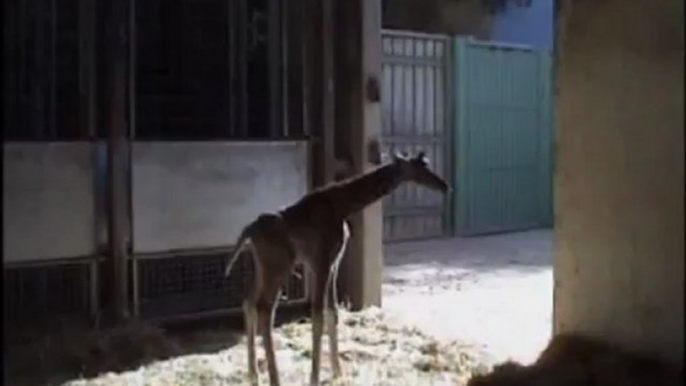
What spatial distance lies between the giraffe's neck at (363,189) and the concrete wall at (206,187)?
5.35 feet

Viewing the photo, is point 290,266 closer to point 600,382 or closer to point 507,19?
point 600,382

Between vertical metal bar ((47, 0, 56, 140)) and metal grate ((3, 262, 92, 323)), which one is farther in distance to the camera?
vertical metal bar ((47, 0, 56, 140))

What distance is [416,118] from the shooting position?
12055mm

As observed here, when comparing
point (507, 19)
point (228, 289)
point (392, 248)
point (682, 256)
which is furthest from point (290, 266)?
point (507, 19)

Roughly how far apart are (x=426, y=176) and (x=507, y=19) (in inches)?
397

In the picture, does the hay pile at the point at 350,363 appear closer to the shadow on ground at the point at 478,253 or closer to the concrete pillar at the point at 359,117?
the concrete pillar at the point at 359,117

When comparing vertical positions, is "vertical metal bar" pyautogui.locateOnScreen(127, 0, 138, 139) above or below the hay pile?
above

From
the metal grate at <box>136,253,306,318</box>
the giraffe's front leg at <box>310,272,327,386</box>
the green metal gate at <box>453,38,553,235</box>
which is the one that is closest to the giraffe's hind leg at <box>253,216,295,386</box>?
the giraffe's front leg at <box>310,272,327,386</box>

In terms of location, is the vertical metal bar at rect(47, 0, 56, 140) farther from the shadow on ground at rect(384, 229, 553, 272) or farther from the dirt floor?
the shadow on ground at rect(384, 229, 553, 272)

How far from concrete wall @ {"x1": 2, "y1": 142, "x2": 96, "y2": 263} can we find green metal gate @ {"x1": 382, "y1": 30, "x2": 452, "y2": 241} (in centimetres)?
555

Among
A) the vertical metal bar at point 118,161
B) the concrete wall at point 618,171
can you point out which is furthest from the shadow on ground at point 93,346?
the concrete wall at point 618,171

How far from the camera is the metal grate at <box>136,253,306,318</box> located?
21.3 feet

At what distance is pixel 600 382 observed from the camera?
10.0 ft

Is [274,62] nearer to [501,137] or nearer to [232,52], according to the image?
[232,52]
